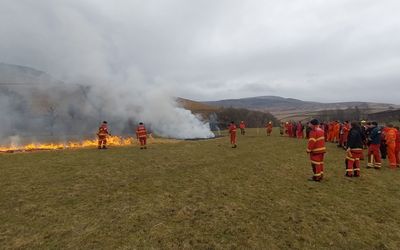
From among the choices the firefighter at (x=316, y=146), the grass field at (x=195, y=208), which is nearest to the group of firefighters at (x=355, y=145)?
the firefighter at (x=316, y=146)

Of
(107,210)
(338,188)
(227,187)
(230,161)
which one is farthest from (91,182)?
(338,188)

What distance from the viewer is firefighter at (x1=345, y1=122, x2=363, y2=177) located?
1480cm

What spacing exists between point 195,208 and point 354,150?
8.33 meters

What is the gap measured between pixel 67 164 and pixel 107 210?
8.59 metres

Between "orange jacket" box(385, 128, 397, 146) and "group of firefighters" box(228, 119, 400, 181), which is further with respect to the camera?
"orange jacket" box(385, 128, 397, 146)

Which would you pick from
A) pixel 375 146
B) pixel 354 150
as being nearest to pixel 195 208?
pixel 354 150

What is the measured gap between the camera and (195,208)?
414 inches

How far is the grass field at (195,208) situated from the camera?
27.6 ft

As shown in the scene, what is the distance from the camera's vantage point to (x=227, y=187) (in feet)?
43.0

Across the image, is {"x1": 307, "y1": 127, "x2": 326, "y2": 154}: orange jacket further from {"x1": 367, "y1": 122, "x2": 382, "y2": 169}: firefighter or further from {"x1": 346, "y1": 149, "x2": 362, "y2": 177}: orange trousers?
{"x1": 367, "y1": 122, "x2": 382, "y2": 169}: firefighter

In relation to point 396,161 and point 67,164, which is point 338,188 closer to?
point 396,161

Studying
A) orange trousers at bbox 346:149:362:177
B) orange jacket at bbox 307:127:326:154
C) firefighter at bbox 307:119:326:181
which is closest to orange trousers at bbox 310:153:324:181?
firefighter at bbox 307:119:326:181

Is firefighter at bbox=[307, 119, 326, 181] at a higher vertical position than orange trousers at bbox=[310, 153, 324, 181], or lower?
higher

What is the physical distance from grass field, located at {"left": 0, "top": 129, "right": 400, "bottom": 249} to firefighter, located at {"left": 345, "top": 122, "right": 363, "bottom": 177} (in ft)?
1.75
